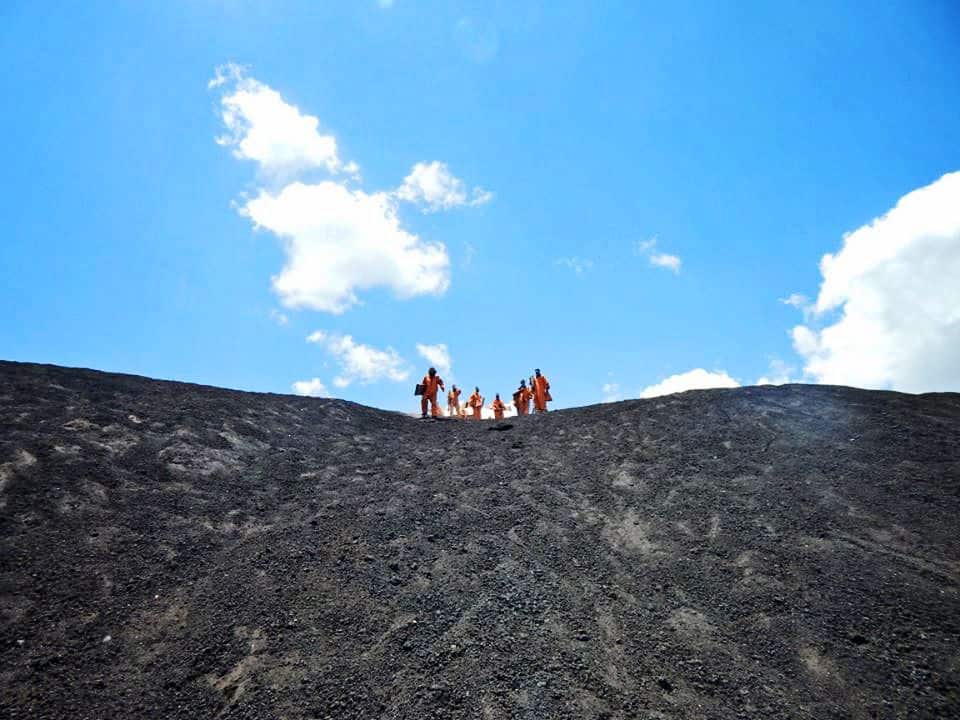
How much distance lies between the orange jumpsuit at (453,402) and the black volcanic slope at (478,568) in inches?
350

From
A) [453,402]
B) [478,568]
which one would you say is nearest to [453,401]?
[453,402]

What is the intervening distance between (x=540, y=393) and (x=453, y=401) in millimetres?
3979

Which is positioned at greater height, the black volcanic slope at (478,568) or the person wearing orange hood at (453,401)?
the person wearing orange hood at (453,401)

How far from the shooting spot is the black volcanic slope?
225 inches

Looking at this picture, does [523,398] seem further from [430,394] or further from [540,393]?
[430,394]

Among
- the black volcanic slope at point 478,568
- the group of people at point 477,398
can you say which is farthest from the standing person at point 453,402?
the black volcanic slope at point 478,568

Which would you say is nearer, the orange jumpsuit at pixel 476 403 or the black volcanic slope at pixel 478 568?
the black volcanic slope at pixel 478 568

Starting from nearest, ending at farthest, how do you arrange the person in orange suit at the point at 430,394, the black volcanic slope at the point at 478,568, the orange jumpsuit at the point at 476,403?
the black volcanic slope at the point at 478,568
the person in orange suit at the point at 430,394
the orange jumpsuit at the point at 476,403

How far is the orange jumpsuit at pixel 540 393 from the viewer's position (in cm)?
1959

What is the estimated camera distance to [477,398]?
2205cm

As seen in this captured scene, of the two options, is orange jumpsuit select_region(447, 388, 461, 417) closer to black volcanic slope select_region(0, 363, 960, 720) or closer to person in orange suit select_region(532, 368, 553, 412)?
person in orange suit select_region(532, 368, 553, 412)

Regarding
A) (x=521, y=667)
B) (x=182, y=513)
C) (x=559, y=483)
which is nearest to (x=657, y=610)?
(x=521, y=667)

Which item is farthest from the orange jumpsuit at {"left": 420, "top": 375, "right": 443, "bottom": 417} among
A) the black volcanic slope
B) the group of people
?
the black volcanic slope

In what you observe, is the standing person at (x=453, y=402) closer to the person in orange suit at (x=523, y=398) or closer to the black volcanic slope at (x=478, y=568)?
the person in orange suit at (x=523, y=398)
